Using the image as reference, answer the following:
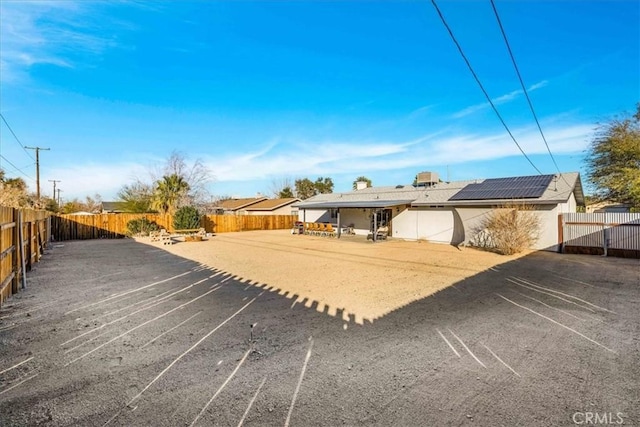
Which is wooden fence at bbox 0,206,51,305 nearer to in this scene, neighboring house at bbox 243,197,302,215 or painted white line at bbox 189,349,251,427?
painted white line at bbox 189,349,251,427

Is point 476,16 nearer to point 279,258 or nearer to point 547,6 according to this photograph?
point 547,6

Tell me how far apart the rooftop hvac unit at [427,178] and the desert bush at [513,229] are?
7.04m

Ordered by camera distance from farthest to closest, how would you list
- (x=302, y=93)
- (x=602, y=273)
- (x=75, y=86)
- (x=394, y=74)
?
(x=302, y=93) < (x=394, y=74) < (x=75, y=86) < (x=602, y=273)

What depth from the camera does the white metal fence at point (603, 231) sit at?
1241 cm

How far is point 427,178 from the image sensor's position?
21.6 metres

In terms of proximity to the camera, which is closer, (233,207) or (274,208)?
(274,208)

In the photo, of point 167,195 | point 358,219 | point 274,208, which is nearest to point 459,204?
point 358,219

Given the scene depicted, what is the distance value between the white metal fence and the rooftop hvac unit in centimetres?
848

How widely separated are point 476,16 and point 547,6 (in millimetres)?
3388

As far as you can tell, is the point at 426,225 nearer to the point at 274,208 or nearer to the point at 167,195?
the point at 274,208

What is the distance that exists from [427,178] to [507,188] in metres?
5.71

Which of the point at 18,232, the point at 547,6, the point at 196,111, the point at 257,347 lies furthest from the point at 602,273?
the point at 196,111

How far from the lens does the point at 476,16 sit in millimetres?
6984

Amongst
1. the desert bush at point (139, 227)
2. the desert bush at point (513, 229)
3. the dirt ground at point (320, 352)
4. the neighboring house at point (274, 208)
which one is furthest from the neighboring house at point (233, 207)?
the dirt ground at point (320, 352)
